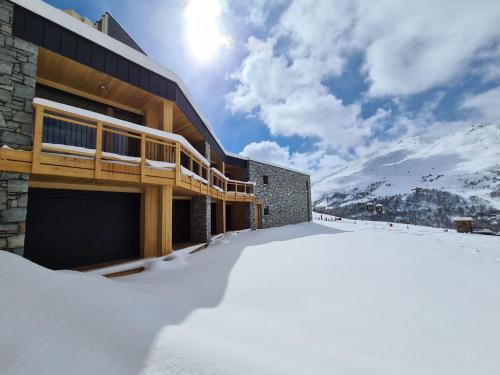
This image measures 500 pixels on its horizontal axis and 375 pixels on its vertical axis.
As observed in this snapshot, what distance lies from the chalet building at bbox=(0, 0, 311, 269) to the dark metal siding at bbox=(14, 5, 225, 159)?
2 cm

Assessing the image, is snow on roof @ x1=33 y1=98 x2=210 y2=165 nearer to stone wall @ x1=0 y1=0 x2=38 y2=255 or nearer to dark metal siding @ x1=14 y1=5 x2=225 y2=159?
stone wall @ x1=0 y1=0 x2=38 y2=255

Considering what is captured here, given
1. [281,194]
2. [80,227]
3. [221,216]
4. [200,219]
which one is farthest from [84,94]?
[281,194]

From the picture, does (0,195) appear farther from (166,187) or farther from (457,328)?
(457,328)

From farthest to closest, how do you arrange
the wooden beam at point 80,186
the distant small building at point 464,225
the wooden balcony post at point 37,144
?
the distant small building at point 464,225 < the wooden beam at point 80,186 < the wooden balcony post at point 37,144

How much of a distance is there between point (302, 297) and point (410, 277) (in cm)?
312

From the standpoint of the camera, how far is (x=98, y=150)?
5.11 metres

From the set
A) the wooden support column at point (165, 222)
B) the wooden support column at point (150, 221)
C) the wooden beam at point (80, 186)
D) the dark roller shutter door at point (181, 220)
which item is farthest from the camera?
the dark roller shutter door at point (181, 220)

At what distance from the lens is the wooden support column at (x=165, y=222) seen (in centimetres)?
690

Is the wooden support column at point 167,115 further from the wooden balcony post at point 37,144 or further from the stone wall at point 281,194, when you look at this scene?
the stone wall at point 281,194

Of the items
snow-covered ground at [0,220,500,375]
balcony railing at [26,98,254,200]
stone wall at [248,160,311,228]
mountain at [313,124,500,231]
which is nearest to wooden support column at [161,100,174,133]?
balcony railing at [26,98,254,200]

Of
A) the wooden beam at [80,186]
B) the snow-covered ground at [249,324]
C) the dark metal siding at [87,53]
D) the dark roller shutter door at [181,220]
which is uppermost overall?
the dark metal siding at [87,53]

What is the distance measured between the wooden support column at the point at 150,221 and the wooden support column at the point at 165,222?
15.1 inches

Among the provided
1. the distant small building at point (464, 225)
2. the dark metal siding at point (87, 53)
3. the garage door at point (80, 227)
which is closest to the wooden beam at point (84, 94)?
the dark metal siding at point (87, 53)

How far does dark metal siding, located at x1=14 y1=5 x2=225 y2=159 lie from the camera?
519 centimetres
